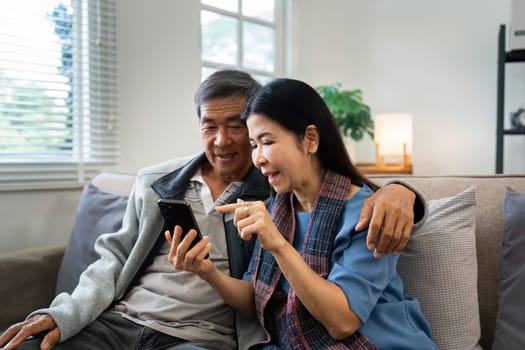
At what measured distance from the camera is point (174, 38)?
9.45 ft

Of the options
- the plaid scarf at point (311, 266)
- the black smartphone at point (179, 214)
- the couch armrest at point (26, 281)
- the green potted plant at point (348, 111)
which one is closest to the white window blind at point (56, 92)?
the couch armrest at point (26, 281)

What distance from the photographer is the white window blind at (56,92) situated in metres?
2.13

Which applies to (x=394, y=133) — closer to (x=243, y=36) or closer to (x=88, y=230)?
(x=243, y=36)

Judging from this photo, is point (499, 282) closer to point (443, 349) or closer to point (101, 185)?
point (443, 349)

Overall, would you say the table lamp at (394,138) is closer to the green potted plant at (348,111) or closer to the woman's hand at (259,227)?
the green potted plant at (348,111)

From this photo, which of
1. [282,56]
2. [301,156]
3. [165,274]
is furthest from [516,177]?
[282,56]

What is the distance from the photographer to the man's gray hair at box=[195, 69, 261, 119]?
1.46 meters

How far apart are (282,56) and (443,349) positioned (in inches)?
110

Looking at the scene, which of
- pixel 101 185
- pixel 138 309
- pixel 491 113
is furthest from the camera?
pixel 491 113

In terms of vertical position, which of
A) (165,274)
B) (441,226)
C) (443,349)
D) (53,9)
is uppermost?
(53,9)

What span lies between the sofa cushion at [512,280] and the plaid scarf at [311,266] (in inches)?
15.0

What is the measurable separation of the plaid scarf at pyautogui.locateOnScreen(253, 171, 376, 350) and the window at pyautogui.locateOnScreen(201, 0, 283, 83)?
1897 millimetres

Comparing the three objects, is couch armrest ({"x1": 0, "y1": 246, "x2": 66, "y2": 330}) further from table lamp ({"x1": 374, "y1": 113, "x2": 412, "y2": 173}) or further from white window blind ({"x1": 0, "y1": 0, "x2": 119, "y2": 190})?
table lamp ({"x1": 374, "y1": 113, "x2": 412, "y2": 173})

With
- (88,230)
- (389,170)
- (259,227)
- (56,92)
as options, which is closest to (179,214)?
(259,227)
